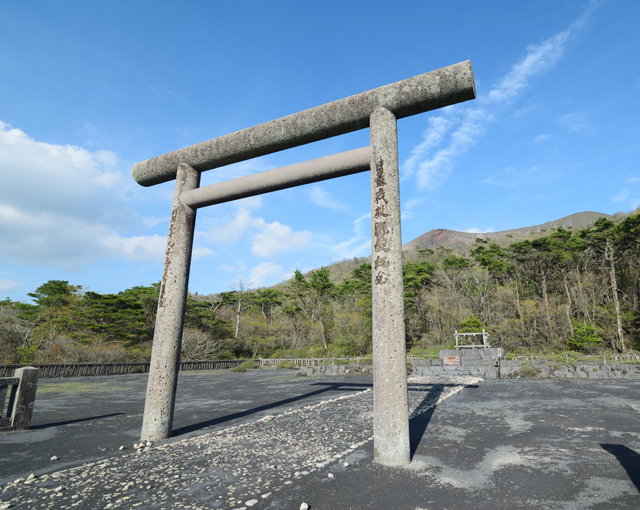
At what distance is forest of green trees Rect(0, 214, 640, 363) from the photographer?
2244 cm

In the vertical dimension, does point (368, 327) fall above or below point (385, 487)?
above

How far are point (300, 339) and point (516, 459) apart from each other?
106ft

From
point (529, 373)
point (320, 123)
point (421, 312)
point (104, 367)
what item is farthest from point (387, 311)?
point (421, 312)

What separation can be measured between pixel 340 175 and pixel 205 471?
A: 3809 millimetres

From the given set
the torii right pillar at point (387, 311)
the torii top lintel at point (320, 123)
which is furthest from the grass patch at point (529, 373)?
the torii top lintel at point (320, 123)

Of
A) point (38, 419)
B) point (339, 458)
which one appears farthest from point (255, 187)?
point (38, 419)

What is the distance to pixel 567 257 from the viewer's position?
2805 centimetres

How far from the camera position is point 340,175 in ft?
14.6

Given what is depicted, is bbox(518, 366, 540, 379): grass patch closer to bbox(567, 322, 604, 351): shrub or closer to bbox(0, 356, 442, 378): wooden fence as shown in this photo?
bbox(0, 356, 442, 378): wooden fence

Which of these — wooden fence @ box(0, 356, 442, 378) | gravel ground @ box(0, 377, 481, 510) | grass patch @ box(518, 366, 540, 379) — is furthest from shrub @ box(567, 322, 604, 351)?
gravel ground @ box(0, 377, 481, 510)

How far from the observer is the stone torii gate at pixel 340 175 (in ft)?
11.5

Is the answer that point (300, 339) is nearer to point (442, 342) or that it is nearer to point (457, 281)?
point (442, 342)

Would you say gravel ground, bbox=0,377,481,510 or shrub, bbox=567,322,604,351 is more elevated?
shrub, bbox=567,322,604,351

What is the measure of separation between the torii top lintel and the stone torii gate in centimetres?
1
